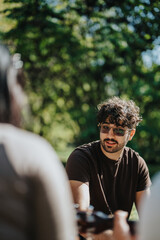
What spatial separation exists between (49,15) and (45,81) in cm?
440

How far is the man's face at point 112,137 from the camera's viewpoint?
296cm

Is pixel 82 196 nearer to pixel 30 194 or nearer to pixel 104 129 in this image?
pixel 104 129

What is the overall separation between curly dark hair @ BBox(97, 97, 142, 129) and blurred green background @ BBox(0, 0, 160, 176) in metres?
2.17

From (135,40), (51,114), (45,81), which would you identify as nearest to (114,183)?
(135,40)

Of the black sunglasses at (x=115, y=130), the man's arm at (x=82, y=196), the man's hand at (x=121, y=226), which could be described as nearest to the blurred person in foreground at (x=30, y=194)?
the man's hand at (x=121, y=226)

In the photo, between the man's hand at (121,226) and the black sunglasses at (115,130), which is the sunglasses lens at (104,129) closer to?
the black sunglasses at (115,130)

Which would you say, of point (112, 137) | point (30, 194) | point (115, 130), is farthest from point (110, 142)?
point (30, 194)

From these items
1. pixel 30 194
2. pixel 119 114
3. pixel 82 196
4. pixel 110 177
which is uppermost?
pixel 30 194

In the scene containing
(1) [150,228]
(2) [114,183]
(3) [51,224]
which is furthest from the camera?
(2) [114,183]

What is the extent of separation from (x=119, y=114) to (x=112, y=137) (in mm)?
286

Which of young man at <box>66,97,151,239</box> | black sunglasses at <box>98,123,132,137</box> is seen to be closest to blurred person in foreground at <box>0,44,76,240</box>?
young man at <box>66,97,151,239</box>

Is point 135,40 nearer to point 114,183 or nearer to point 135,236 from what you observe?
point 114,183

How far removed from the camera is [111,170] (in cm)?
294

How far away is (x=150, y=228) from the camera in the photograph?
140 cm
